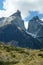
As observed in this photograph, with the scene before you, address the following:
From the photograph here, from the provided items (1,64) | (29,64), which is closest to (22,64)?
(29,64)

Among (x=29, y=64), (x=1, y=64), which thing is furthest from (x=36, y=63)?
(x=1, y=64)

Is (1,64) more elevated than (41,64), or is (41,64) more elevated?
(1,64)

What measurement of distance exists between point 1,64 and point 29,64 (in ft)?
30.2

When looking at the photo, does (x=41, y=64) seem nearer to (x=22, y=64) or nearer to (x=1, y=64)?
(x=22, y=64)

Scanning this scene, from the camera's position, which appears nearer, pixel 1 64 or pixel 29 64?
pixel 29 64

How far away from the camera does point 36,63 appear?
177 feet

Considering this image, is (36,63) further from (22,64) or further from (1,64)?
(1,64)

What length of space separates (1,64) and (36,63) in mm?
10485

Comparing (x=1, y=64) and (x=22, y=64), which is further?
(x=1, y=64)

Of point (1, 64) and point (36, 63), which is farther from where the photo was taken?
point (1, 64)

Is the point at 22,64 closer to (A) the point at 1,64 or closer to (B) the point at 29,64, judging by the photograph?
(B) the point at 29,64

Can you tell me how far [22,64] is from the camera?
55.5 metres

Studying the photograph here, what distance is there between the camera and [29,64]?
177 feet

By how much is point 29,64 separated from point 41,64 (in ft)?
9.91
